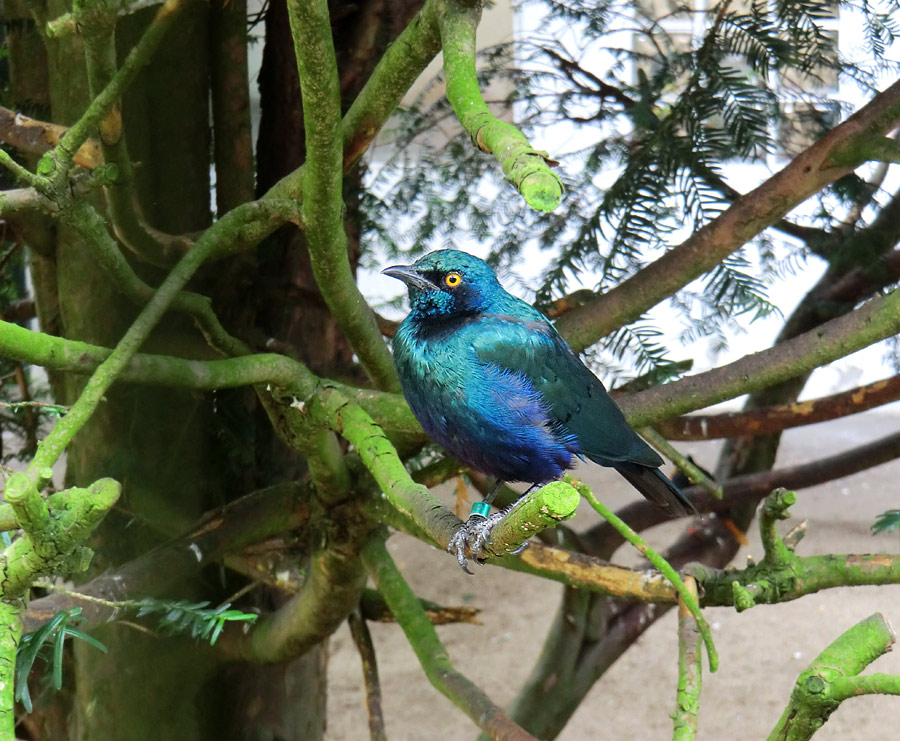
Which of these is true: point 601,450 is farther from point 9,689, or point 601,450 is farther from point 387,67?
point 9,689

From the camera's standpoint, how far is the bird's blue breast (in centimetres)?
121

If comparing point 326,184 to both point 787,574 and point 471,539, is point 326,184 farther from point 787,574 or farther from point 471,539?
point 787,574

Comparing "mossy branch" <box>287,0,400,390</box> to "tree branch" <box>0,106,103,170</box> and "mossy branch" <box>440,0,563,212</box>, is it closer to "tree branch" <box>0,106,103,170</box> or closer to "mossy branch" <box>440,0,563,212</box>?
"mossy branch" <box>440,0,563,212</box>

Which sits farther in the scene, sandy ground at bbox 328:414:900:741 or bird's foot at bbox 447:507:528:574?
sandy ground at bbox 328:414:900:741

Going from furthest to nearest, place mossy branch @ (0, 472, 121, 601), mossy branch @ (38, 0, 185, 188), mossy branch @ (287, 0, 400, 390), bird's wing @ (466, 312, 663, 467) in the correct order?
1. bird's wing @ (466, 312, 663, 467)
2. mossy branch @ (38, 0, 185, 188)
3. mossy branch @ (287, 0, 400, 390)
4. mossy branch @ (0, 472, 121, 601)

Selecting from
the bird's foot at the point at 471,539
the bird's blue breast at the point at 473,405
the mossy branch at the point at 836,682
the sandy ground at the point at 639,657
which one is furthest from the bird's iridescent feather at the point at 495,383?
the sandy ground at the point at 639,657

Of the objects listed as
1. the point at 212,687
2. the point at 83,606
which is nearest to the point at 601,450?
the point at 83,606

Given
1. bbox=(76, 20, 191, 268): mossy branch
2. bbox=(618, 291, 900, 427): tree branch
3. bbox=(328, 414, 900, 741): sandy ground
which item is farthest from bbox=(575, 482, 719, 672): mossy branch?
bbox=(328, 414, 900, 741): sandy ground

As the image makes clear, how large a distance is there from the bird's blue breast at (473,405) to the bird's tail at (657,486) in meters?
0.19

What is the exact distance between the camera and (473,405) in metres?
1.21

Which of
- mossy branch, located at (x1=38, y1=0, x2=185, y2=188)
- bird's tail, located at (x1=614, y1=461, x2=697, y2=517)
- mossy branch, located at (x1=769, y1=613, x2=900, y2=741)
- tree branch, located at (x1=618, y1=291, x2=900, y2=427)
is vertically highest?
mossy branch, located at (x1=38, y1=0, x2=185, y2=188)

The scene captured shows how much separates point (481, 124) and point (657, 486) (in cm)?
75

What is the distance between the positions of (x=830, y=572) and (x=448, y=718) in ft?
7.71

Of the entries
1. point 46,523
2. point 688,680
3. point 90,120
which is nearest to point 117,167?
point 90,120
